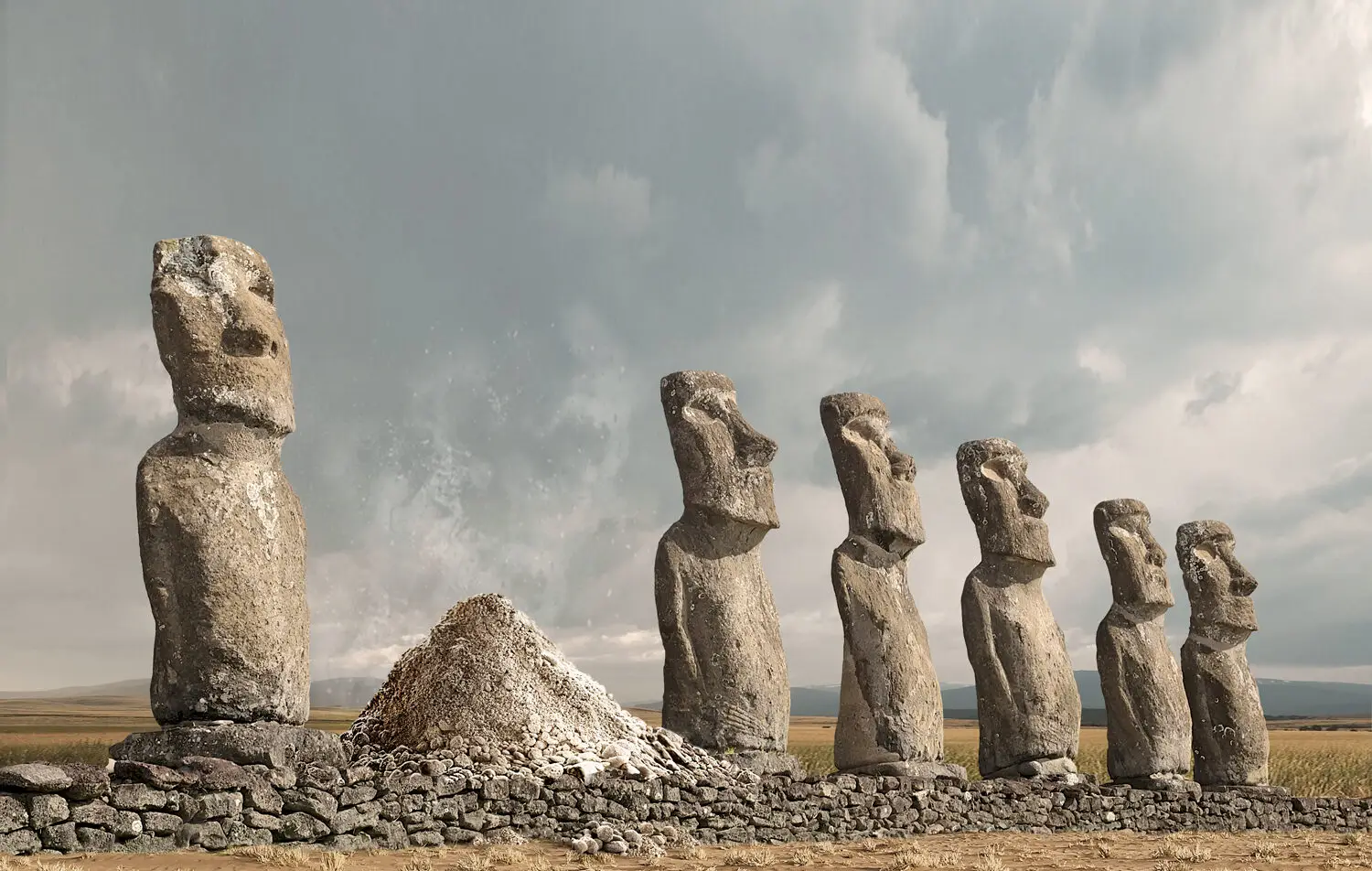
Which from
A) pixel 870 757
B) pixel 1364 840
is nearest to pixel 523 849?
pixel 870 757

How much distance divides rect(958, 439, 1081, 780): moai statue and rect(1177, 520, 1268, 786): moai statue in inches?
126

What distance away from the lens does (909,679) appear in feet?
49.3

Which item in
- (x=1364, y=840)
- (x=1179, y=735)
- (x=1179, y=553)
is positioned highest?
(x=1179, y=553)

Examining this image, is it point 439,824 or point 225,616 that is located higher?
point 225,616

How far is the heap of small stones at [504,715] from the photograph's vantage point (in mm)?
12422

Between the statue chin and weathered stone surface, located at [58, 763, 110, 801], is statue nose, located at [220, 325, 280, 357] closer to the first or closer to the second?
weathered stone surface, located at [58, 763, 110, 801]

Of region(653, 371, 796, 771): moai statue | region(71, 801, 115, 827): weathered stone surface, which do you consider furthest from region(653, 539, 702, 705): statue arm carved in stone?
region(71, 801, 115, 827): weathered stone surface

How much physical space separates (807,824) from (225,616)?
611cm

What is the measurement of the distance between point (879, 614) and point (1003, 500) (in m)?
3.52

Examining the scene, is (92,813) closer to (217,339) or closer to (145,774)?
(145,774)

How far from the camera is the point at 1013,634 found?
17.1m

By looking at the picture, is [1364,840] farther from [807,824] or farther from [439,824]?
[439,824]

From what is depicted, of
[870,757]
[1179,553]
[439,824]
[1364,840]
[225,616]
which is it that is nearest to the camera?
[225,616]

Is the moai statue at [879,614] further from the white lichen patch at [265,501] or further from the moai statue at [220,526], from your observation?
the white lichen patch at [265,501]
